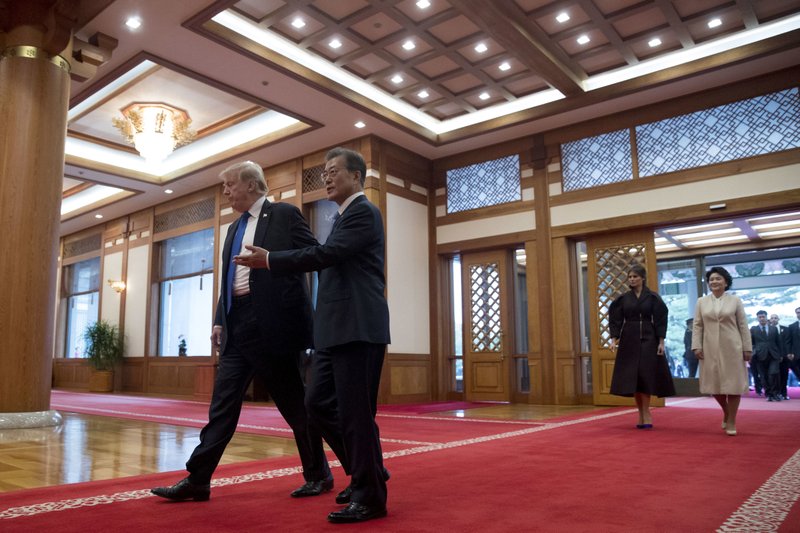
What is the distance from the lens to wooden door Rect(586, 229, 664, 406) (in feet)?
23.3

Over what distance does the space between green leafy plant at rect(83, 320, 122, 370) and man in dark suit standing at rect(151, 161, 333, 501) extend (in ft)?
32.5

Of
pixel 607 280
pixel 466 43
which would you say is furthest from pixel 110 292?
pixel 607 280

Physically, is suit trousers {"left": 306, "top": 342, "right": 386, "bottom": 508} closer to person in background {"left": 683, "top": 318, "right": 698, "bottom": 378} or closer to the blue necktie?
the blue necktie

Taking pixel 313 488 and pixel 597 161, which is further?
pixel 597 161

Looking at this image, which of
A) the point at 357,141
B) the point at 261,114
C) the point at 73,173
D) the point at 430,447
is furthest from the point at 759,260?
the point at 73,173

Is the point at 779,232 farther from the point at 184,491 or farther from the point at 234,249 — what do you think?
the point at 184,491

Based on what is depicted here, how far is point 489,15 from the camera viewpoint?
18.1ft

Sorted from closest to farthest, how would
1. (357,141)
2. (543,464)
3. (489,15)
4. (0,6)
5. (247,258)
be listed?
(247,258) → (543,464) → (0,6) → (489,15) → (357,141)

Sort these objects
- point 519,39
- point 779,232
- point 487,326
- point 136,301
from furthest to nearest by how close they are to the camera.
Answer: point 136,301 < point 779,232 < point 487,326 < point 519,39

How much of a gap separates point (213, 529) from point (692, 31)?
622cm

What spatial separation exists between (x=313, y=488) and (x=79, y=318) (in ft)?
41.3

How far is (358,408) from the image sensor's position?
1.97 meters

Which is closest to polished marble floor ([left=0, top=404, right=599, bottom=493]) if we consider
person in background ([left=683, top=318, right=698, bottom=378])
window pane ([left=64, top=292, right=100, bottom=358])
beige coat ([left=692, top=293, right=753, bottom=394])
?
beige coat ([left=692, top=293, right=753, bottom=394])

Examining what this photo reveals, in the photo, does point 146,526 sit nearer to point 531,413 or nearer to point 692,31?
point 531,413
